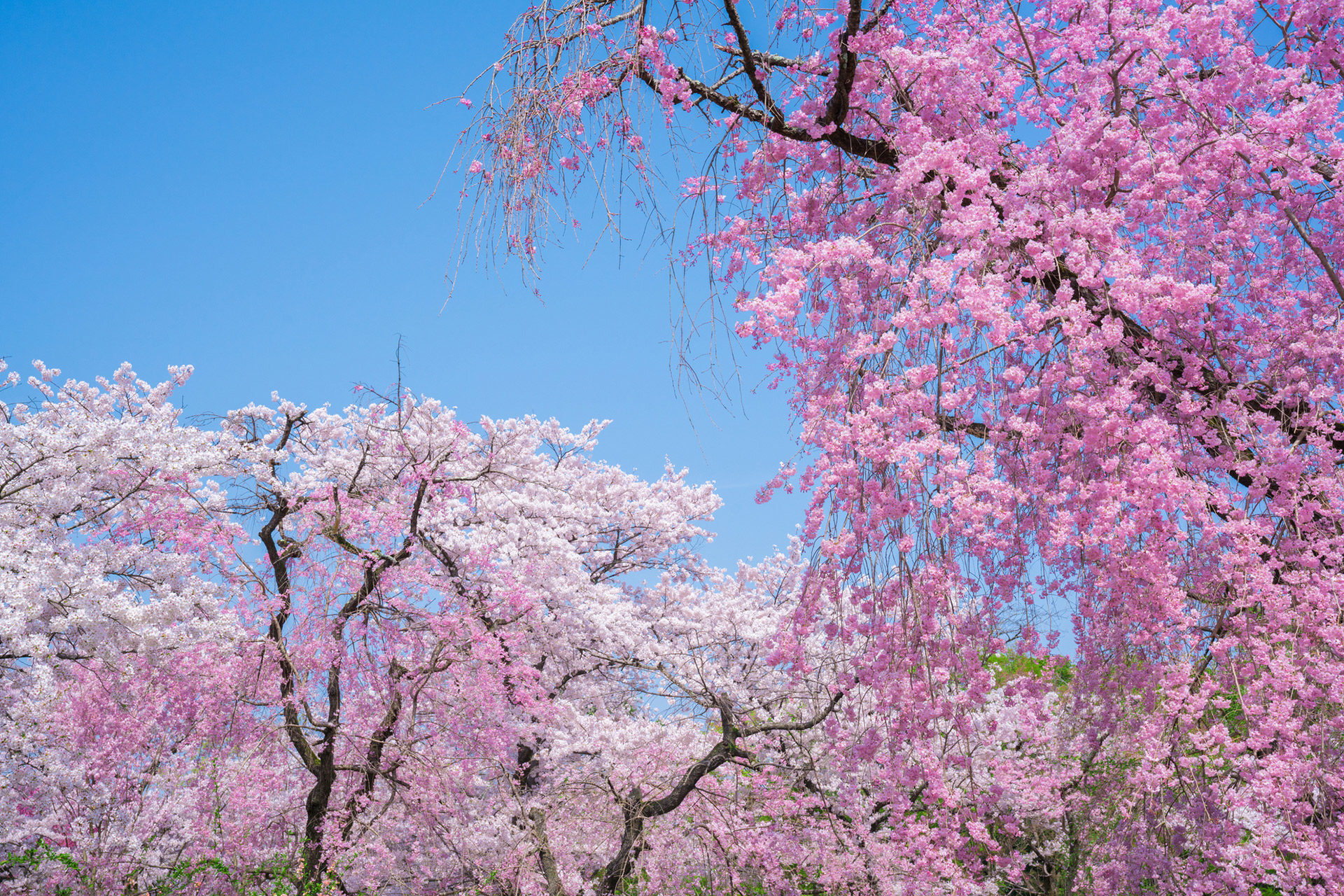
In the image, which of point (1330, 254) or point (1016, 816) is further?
point (1016, 816)

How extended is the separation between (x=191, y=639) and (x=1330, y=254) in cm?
775

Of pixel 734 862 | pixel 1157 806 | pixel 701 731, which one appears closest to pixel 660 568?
pixel 701 731

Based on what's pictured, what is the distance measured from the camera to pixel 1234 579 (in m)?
3.33

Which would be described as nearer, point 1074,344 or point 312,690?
point 1074,344

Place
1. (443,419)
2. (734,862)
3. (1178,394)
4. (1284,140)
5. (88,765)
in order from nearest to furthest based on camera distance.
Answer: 1. (1284,140)
2. (1178,394)
3. (734,862)
4. (88,765)
5. (443,419)

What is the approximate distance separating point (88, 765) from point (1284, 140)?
392 inches

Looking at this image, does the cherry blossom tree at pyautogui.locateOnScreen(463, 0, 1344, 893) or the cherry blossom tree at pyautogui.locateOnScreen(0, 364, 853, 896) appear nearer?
the cherry blossom tree at pyautogui.locateOnScreen(463, 0, 1344, 893)

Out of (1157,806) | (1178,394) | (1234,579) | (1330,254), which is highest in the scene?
(1330,254)

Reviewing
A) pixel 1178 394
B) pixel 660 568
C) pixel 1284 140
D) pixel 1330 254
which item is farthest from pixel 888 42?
pixel 660 568

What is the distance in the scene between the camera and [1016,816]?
9.62m

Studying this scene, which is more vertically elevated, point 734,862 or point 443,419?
point 443,419

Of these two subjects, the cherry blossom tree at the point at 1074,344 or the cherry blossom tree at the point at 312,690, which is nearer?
the cherry blossom tree at the point at 1074,344

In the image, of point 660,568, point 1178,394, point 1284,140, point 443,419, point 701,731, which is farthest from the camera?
point 660,568

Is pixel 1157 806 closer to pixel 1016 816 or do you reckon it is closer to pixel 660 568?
pixel 1016 816
